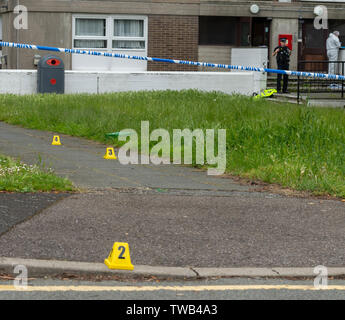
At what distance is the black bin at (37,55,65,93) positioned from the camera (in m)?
25.0

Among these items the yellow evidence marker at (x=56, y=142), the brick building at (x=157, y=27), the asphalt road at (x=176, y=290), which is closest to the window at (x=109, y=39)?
the brick building at (x=157, y=27)

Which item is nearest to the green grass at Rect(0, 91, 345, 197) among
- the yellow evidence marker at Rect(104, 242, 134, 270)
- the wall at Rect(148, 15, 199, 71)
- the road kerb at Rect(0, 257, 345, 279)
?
the road kerb at Rect(0, 257, 345, 279)

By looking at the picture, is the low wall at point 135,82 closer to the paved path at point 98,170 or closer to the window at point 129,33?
the window at point 129,33

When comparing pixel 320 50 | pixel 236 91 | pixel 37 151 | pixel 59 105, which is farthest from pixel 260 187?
pixel 320 50

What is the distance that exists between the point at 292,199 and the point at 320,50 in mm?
25093

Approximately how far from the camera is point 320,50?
33.4 metres

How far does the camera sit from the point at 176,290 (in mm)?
5816

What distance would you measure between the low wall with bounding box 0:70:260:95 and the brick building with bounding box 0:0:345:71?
4.61 m

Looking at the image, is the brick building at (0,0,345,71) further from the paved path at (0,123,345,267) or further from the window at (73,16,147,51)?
the paved path at (0,123,345,267)

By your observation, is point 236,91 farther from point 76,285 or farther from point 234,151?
point 76,285

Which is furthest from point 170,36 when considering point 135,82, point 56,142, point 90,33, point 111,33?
point 56,142

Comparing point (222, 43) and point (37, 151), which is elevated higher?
point (222, 43)

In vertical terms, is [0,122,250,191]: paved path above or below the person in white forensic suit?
below

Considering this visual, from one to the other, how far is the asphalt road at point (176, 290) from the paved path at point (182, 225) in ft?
1.43
